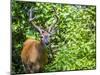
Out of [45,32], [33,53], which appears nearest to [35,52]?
[33,53]

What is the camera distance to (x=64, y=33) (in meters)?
2.02

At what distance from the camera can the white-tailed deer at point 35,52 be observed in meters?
1.89

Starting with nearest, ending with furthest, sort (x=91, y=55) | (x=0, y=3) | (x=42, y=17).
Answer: (x=0, y=3) → (x=42, y=17) → (x=91, y=55)

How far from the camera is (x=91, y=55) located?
2.12 m

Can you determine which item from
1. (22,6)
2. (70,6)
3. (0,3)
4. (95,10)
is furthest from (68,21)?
(0,3)

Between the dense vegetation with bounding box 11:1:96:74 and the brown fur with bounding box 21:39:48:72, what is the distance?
5cm

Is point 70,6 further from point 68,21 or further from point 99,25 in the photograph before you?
point 99,25

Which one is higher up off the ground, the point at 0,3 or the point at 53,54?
the point at 0,3

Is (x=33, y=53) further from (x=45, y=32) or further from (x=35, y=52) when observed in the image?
(x=45, y=32)

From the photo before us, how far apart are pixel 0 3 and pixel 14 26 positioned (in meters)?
0.24

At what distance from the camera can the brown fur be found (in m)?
1.89

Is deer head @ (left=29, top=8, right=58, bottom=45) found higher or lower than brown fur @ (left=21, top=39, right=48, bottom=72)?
higher

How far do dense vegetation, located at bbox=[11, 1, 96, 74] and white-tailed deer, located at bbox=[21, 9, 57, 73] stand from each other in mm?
41

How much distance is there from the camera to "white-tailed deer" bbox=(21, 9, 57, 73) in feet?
6.21
